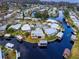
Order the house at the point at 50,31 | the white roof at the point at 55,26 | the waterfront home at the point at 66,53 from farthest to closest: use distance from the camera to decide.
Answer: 1. the white roof at the point at 55,26
2. the house at the point at 50,31
3. the waterfront home at the point at 66,53

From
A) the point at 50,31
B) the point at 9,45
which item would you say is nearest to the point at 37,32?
the point at 50,31

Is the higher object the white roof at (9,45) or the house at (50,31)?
the white roof at (9,45)

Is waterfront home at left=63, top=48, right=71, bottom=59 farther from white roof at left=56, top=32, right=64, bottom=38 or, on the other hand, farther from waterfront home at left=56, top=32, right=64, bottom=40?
white roof at left=56, top=32, right=64, bottom=38

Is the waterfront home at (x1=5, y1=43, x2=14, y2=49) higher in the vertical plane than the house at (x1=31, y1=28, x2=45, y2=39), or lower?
higher

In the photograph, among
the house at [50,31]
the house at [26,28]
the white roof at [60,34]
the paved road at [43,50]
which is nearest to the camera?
the paved road at [43,50]

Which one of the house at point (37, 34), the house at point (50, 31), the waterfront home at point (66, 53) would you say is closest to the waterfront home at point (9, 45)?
the house at point (37, 34)

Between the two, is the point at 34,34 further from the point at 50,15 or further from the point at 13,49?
the point at 50,15

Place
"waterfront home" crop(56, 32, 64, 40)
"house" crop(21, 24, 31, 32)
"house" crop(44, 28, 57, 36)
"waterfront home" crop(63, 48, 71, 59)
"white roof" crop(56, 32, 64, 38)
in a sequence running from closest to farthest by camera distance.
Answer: "waterfront home" crop(63, 48, 71, 59)
"waterfront home" crop(56, 32, 64, 40)
"white roof" crop(56, 32, 64, 38)
"house" crop(44, 28, 57, 36)
"house" crop(21, 24, 31, 32)

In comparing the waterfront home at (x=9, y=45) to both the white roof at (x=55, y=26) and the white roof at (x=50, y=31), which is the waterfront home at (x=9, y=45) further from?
the white roof at (x=55, y=26)

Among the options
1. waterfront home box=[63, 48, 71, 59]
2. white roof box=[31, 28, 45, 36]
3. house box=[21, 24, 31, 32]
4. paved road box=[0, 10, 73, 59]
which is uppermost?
waterfront home box=[63, 48, 71, 59]

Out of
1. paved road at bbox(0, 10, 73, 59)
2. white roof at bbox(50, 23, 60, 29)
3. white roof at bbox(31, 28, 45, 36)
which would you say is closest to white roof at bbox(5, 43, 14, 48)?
paved road at bbox(0, 10, 73, 59)

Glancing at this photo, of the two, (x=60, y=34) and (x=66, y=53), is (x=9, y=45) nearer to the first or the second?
(x=66, y=53)
